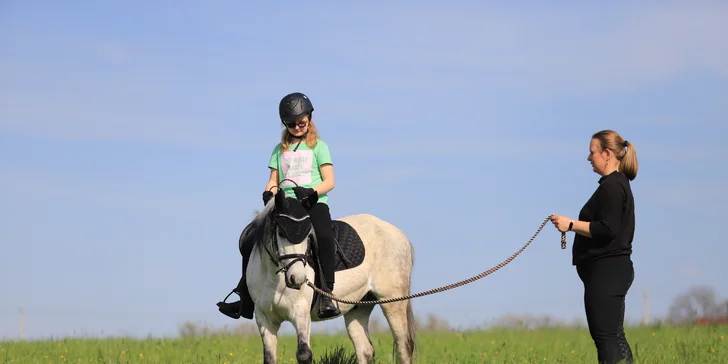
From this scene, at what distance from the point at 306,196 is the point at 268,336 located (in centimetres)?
144

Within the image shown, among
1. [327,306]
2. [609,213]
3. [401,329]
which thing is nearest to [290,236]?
[327,306]

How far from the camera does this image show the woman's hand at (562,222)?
715 cm

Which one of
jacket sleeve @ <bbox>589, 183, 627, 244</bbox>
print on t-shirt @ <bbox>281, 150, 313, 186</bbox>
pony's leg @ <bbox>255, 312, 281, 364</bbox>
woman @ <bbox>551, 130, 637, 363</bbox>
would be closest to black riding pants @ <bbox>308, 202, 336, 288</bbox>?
print on t-shirt @ <bbox>281, 150, 313, 186</bbox>

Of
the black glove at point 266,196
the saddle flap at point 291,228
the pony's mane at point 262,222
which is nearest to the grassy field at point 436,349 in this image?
the pony's mane at point 262,222

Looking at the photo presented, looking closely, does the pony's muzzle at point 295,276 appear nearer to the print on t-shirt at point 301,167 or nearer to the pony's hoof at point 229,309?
the print on t-shirt at point 301,167

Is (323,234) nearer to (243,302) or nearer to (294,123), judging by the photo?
(243,302)

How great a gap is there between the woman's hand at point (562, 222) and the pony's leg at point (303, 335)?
251 cm

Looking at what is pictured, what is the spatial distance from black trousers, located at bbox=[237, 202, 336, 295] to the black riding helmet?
3.12 feet

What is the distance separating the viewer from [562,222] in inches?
282

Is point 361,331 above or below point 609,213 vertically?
below

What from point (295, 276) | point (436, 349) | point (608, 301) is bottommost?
point (436, 349)

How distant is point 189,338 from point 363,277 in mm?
6226

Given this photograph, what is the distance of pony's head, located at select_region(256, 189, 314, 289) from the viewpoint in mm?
7020

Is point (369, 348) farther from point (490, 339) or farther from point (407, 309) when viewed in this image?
point (490, 339)
